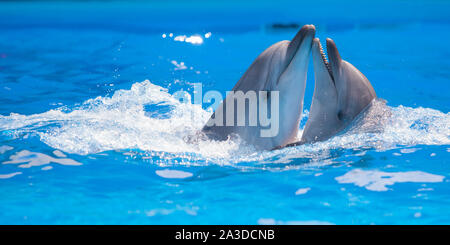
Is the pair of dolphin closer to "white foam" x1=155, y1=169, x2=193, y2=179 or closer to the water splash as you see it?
the water splash

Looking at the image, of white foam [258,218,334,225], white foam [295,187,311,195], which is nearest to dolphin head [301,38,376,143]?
white foam [295,187,311,195]

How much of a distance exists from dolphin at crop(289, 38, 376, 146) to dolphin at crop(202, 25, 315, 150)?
0.63 ft

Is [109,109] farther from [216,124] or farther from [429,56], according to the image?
[429,56]

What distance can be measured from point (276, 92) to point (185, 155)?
1.10m

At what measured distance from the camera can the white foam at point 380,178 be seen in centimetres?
450

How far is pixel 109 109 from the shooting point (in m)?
7.17

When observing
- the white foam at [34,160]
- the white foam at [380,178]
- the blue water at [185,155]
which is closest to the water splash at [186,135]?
the blue water at [185,155]

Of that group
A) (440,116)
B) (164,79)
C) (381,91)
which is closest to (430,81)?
(381,91)

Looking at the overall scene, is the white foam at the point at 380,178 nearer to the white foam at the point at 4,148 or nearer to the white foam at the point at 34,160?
the white foam at the point at 34,160

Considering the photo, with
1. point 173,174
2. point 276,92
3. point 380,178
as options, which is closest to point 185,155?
point 173,174

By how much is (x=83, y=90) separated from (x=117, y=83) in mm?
Answer: 794

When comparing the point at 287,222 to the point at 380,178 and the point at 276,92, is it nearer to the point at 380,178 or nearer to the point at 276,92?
the point at 380,178

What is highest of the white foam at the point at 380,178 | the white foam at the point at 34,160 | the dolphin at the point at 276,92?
the dolphin at the point at 276,92

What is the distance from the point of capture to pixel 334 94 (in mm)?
5164
